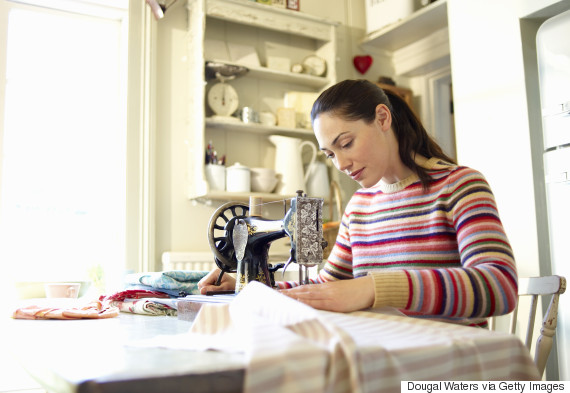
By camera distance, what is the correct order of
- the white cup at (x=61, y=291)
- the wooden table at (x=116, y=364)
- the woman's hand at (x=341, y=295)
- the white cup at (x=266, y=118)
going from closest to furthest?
the wooden table at (x=116, y=364), the woman's hand at (x=341, y=295), the white cup at (x=61, y=291), the white cup at (x=266, y=118)

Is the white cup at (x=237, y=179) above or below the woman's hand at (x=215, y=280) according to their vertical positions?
above

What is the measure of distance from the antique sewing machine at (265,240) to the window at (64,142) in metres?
1.47

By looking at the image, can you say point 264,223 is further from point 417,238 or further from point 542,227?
point 542,227

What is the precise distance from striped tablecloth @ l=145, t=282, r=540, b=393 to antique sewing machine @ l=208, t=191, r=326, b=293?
28 centimetres

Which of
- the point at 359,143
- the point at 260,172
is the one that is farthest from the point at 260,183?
the point at 359,143

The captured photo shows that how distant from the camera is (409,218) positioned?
140cm

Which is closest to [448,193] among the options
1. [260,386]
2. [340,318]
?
[340,318]

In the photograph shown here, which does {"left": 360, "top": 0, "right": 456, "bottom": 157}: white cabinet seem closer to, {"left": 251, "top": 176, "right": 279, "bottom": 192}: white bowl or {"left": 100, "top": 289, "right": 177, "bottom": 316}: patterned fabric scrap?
{"left": 251, "top": 176, "right": 279, "bottom": 192}: white bowl


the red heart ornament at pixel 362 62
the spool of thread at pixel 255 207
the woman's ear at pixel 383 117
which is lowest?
the spool of thread at pixel 255 207

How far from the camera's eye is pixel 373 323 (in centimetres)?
83

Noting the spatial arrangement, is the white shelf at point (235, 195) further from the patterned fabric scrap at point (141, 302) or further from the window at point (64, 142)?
the patterned fabric scrap at point (141, 302)

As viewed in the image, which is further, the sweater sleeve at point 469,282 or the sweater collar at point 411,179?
the sweater collar at point 411,179

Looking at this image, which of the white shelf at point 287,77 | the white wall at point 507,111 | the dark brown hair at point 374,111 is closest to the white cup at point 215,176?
the white shelf at point 287,77

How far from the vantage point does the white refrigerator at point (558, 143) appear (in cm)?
199
